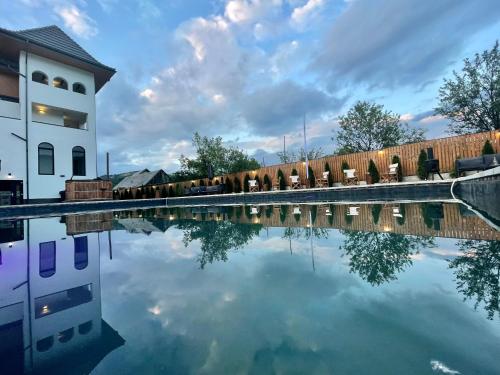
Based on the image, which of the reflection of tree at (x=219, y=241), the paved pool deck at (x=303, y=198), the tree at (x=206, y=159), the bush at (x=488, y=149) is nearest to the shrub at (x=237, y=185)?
the paved pool deck at (x=303, y=198)

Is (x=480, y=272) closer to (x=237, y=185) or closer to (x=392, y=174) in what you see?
(x=392, y=174)

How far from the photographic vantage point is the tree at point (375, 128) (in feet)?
88.0

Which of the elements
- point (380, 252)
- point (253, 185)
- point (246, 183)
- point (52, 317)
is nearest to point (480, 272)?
point (380, 252)

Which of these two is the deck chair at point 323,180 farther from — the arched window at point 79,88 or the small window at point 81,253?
the arched window at point 79,88

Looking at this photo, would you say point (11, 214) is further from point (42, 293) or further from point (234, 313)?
point (234, 313)

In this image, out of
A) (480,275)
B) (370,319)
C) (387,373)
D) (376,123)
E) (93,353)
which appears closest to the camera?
(387,373)

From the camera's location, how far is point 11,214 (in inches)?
408

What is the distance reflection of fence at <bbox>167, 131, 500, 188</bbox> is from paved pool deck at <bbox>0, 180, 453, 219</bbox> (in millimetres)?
3976

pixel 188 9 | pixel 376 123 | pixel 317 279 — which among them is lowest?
pixel 317 279

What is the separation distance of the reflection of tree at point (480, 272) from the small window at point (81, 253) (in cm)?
301

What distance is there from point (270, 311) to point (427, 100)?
2720cm

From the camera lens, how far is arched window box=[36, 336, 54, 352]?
110 cm

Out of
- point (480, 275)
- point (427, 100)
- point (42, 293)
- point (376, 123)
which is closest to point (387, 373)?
point (480, 275)

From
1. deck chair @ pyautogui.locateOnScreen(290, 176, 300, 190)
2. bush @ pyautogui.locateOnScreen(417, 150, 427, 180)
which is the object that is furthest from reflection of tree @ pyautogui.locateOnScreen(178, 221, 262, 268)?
deck chair @ pyautogui.locateOnScreen(290, 176, 300, 190)
